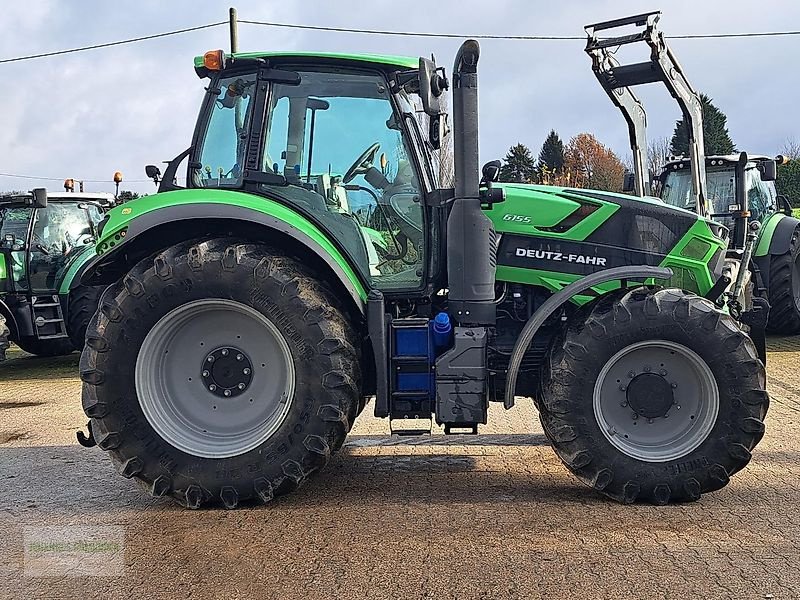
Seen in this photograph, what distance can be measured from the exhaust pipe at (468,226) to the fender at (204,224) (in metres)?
0.57

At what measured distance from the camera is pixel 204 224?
14.8 ft

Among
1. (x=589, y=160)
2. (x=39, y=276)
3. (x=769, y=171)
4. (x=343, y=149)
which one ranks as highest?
(x=589, y=160)

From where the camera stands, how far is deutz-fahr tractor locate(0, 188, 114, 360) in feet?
31.9

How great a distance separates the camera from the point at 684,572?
3.42m

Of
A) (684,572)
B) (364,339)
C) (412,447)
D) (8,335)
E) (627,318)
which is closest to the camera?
(684,572)

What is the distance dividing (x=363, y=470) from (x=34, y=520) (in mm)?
1946

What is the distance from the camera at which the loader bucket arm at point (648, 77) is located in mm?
5801

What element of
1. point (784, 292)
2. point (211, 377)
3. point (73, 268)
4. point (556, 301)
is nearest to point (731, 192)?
point (784, 292)

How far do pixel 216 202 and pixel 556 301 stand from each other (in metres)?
1.95

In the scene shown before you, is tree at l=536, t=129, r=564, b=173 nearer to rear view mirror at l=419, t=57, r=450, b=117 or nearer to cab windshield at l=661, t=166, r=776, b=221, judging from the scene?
cab windshield at l=661, t=166, r=776, b=221

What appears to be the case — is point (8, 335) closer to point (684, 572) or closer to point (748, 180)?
point (684, 572)

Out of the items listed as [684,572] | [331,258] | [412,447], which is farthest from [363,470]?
[684,572]

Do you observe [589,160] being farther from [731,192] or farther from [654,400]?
[654,400]

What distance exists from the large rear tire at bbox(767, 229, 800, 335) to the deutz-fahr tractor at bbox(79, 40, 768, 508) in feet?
22.3
